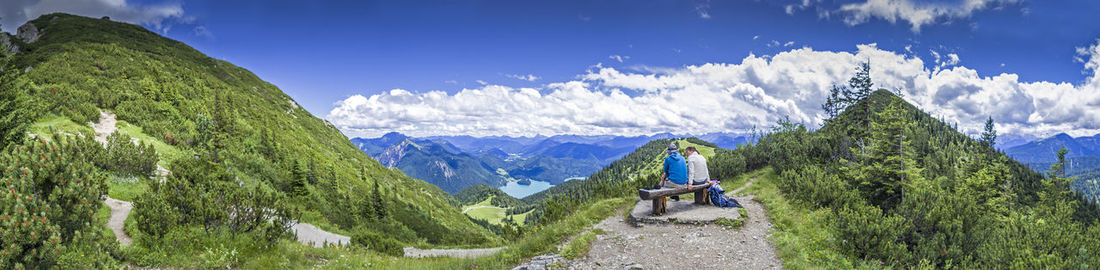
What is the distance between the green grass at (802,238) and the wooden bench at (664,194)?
216cm

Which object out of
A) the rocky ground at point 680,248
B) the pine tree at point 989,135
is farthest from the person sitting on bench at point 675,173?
the pine tree at point 989,135

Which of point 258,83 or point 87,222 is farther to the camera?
point 258,83

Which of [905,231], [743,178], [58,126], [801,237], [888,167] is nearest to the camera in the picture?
[905,231]

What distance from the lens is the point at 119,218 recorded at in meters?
9.69

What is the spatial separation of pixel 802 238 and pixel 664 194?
3.69m

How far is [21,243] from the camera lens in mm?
5266

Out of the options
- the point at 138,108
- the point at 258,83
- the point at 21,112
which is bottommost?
the point at 21,112

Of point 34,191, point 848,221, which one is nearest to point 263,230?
point 34,191

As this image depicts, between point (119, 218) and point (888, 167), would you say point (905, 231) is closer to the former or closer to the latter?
point (888, 167)

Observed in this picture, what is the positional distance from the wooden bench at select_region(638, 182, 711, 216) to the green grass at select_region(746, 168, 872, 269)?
216 cm

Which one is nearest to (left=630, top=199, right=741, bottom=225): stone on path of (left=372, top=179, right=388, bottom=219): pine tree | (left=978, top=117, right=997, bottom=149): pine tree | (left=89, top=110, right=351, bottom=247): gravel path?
(left=89, top=110, right=351, bottom=247): gravel path

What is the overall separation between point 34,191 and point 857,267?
48.6 feet

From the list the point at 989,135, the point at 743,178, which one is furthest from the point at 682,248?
the point at 989,135

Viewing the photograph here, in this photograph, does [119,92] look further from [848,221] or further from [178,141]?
[848,221]
